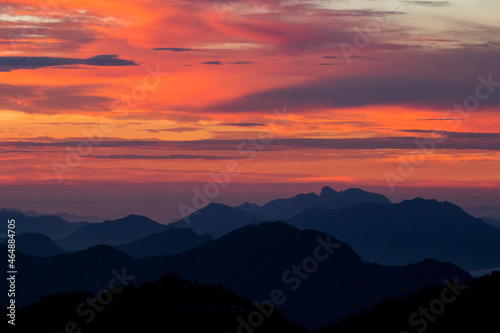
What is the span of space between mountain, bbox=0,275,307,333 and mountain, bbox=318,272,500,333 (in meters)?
28.8

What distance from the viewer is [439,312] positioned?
148 metres

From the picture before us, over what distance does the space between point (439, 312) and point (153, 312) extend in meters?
62.2

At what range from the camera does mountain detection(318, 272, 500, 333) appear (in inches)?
5492

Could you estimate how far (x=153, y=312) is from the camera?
119 meters

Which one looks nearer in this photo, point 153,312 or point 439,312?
point 153,312

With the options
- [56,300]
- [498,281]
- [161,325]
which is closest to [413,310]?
[498,281]

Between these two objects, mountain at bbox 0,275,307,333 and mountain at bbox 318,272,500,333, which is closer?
mountain at bbox 0,275,307,333

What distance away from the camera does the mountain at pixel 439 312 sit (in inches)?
5492

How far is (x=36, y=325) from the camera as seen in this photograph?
411 feet

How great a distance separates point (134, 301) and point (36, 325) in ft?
61.7

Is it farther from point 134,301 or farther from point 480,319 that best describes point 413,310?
point 134,301

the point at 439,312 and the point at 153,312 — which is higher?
the point at 153,312

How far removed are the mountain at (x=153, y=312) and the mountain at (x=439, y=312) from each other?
28.8 m

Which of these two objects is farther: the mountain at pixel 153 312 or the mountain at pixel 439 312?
the mountain at pixel 439 312
